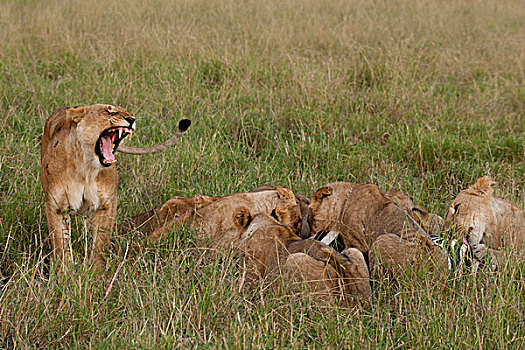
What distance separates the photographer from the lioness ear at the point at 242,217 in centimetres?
376

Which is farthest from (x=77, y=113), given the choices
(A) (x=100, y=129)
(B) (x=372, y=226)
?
(B) (x=372, y=226)

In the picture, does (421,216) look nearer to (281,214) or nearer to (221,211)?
(281,214)

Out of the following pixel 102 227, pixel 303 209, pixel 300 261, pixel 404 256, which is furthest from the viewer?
pixel 303 209

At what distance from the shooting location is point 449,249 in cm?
365

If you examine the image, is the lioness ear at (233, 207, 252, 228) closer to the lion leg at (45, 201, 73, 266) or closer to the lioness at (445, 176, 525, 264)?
the lion leg at (45, 201, 73, 266)

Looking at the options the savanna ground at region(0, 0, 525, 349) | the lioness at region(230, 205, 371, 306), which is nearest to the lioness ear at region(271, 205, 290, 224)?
the lioness at region(230, 205, 371, 306)

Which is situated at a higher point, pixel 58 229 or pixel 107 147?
pixel 107 147

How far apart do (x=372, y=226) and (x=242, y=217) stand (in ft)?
2.62

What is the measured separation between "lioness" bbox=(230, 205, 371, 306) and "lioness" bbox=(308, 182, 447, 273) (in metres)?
0.17

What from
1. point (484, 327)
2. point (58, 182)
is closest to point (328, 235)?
point (484, 327)

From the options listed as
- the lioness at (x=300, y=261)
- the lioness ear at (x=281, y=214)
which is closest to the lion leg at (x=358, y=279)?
the lioness at (x=300, y=261)

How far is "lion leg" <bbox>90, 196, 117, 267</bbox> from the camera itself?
361 centimetres

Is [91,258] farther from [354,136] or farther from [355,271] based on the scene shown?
[354,136]

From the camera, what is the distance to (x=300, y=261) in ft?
10.5
